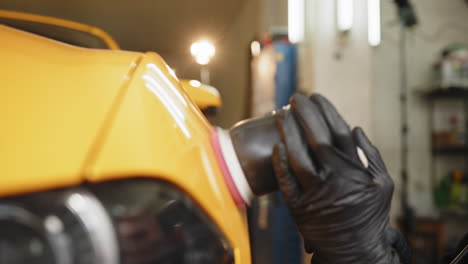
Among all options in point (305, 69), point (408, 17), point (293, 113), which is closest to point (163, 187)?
point (293, 113)

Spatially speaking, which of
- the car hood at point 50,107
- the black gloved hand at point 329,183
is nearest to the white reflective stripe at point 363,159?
the black gloved hand at point 329,183

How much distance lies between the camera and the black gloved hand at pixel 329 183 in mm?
530

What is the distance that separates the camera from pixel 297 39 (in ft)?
9.46

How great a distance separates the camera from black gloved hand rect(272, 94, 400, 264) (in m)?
0.53

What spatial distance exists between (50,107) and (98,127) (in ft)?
0.17

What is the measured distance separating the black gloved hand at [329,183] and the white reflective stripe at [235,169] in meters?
0.06

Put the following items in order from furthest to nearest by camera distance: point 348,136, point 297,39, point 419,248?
1. point 419,248
2. point 297,39
3. point 348,136

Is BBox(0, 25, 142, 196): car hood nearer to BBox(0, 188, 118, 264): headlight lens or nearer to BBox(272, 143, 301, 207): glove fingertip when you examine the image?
BBox(0, 188, 118, 264): headlight lens

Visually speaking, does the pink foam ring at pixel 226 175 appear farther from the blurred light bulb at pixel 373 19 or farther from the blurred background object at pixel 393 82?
the blurred light bulb at pixel 373 19

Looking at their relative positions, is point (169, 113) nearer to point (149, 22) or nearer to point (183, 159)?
point (183, 159)

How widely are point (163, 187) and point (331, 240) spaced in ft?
1.03

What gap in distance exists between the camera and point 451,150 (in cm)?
334

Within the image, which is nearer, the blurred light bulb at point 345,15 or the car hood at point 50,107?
the car hood at point 50,107

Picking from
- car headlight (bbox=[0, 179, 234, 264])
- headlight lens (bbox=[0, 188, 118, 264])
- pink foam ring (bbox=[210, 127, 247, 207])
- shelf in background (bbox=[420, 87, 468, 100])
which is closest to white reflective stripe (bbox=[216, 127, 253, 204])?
pink foam ring (bbox=[210, 127, 247, 207])
